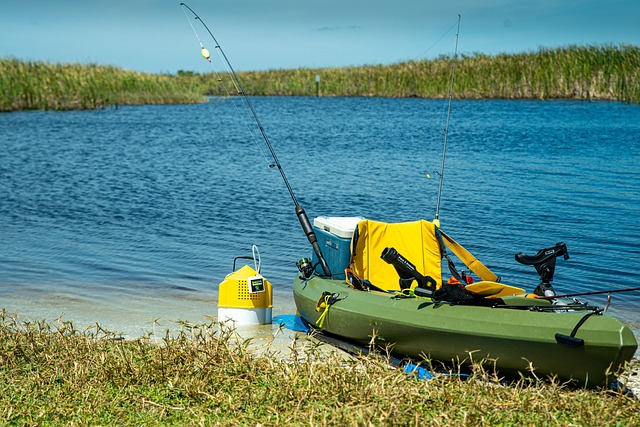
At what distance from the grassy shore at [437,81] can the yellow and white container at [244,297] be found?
22.0 m

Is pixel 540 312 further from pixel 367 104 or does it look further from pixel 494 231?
pixel 367 104

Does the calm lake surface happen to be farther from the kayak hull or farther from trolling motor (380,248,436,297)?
trolling motor (380,248,436,297)

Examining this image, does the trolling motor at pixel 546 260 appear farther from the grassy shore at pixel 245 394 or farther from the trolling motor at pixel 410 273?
the grassy shore at pixel 245 394

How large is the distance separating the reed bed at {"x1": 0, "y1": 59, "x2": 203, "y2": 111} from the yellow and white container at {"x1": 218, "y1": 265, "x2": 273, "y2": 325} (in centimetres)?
3094

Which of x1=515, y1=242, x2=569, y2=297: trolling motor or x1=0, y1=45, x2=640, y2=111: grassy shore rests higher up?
x1=0, y1=45, x2=640, y2=111: grassy shore

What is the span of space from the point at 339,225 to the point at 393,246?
554 mm

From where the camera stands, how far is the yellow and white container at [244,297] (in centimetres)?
750

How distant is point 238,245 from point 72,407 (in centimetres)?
697

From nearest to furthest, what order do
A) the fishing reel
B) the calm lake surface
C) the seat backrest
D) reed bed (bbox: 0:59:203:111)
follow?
1. the seat backrest
2. the fishing reel
3. the calm lake surface
4. reed bed (bbox: 0:59:203:111)

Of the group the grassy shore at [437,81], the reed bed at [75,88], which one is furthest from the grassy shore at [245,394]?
the reed bed at [75,88]

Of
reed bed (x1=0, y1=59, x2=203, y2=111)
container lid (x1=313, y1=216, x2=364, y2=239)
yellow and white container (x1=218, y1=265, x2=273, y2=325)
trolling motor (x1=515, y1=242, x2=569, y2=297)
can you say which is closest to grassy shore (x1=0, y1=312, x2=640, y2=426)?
trolling motor (x1=515, y1=242, x2=569, y2=297)

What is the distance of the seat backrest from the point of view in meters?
7.25

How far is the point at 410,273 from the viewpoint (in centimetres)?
639

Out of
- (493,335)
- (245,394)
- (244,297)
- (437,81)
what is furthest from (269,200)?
(437,81)
